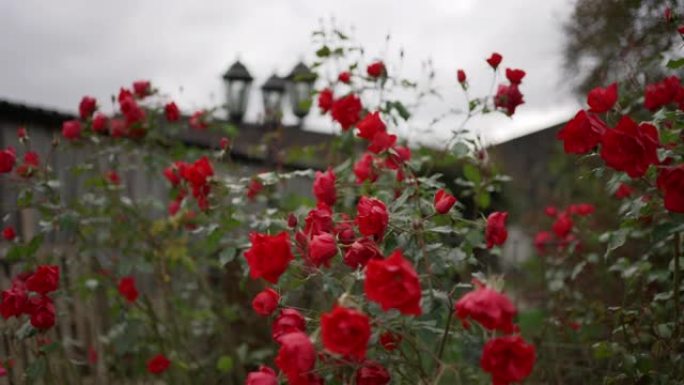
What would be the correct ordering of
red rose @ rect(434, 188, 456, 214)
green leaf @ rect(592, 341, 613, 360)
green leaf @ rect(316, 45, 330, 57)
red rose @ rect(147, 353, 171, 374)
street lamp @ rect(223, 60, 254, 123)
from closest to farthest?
red rose @ rect(434, 188, 456, 214) < green leaf @ rect(592, 341, 613, 360) < green leaf @ rect(316, 45, 330, 57) < red rose @ rect(147, 353, 171, 374) < street lamp @ rect(223, 60, 254, 123)

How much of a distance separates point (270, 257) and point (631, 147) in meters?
0.69

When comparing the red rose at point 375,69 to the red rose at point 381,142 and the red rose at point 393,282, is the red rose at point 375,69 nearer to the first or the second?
the red rose at point 381,142

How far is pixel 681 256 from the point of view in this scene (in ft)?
6.98

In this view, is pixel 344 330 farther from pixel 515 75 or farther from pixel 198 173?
pixel 515 75

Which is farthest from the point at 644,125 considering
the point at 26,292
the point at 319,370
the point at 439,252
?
the point at 26,292

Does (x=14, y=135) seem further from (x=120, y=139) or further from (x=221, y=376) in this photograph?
(x=221, y=376)

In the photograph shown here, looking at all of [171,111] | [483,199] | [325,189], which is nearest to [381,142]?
[325,189]

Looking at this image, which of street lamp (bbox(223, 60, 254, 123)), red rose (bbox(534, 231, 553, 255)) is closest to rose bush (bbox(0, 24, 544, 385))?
red rose (bbox(534, 231, 553, 255))

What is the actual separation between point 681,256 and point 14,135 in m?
4.52

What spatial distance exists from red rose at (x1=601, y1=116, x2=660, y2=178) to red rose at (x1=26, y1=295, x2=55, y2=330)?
1.45 metres

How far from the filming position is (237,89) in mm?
4668

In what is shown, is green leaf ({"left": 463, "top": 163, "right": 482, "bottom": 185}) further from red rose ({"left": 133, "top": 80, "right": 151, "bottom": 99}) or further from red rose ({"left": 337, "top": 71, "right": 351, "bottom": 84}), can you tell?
red rose ({"left": 133, "top": 80, "right": 151, "bottom": 99})

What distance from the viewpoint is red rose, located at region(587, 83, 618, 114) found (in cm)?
156

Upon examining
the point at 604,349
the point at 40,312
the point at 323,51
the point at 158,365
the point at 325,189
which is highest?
the point at 323,51
